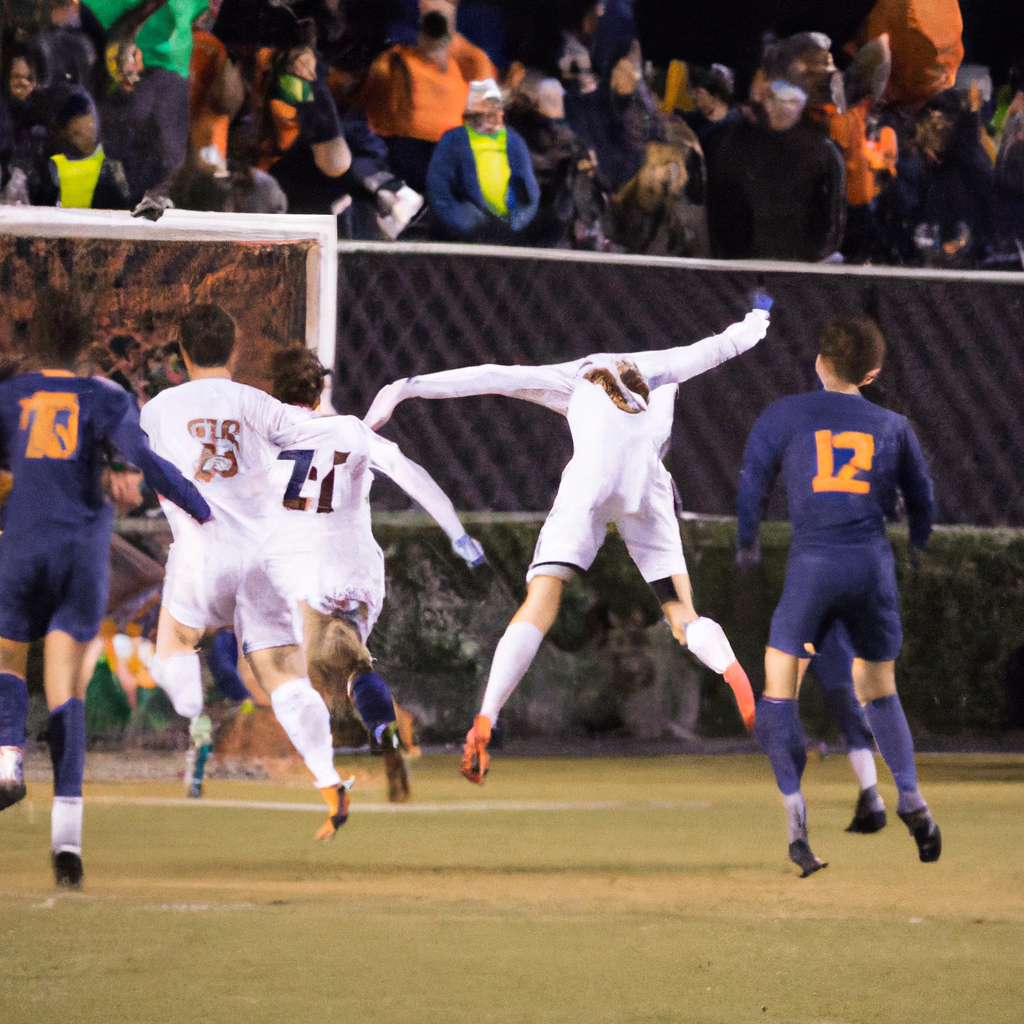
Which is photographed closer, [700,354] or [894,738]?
[894,738]

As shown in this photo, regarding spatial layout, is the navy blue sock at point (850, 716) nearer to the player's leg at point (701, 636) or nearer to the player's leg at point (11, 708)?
the player's leg at point (701, 636)

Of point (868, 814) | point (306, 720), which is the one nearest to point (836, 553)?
point (868, 814)

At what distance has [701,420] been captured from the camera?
21.7ft

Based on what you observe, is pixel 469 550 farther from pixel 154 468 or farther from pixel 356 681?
pixel 154 468

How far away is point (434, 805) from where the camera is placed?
233 inches

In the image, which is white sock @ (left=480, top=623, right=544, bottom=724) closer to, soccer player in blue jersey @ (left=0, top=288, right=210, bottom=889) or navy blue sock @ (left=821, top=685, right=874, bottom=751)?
navy blue sock @ (left=821, top=685, right=874, bottom=751)

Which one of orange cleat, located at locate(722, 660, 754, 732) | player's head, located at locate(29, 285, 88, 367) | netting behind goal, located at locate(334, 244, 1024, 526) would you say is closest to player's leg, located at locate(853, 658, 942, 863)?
orange cleat, located at locate(722, 660, 754, 732)

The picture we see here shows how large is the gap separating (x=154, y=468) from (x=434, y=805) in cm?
177

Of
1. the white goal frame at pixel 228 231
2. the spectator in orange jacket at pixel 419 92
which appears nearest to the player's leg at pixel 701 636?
the white goal frame at pixel 228 231

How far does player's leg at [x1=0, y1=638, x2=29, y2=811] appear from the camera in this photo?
186 inches

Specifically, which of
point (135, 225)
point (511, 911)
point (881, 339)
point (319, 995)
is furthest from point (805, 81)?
point (319, 995)

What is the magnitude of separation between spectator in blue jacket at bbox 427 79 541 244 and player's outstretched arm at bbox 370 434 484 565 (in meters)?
1.21

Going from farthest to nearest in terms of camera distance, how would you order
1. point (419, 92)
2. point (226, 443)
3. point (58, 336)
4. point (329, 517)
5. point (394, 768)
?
point (419, 92) → point (394, 768) → point (329, 517) → point (226, 443) → point (58, 336)

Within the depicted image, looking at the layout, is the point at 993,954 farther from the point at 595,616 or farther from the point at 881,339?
the point at 881,339
